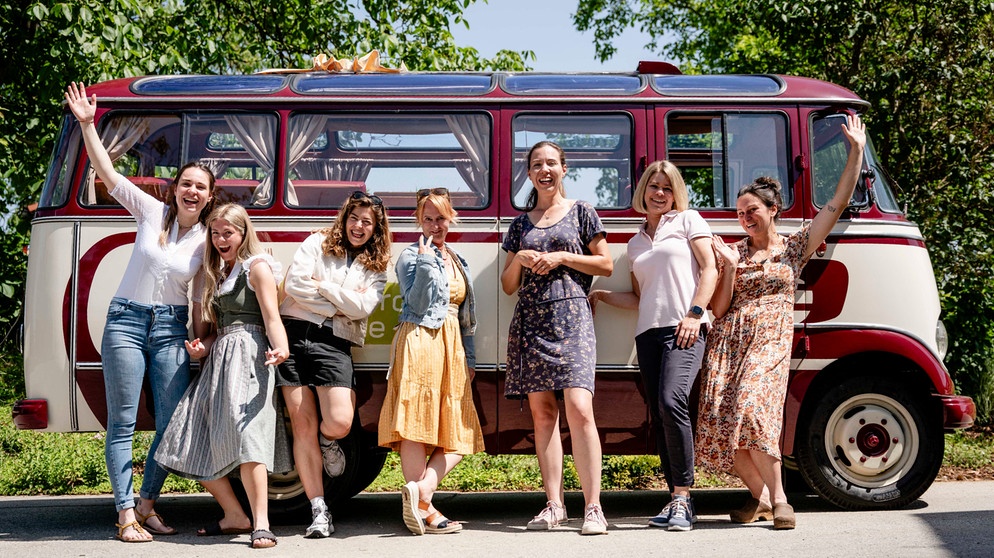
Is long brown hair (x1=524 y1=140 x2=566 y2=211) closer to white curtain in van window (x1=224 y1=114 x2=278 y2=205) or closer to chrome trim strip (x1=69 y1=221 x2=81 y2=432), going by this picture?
white curtain in van window (x1=224 y1=114 x2=278 y2=205)

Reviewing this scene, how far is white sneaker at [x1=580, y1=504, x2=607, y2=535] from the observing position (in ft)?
20.4

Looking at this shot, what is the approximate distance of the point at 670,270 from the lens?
21.1 ft

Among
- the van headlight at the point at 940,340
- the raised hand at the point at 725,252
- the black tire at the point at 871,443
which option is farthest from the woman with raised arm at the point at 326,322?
the van headlight at the point at 940,340

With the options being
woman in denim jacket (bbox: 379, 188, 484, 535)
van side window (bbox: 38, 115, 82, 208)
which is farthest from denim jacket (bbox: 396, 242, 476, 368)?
van side window (bbox: 38, 115, 82, 208)

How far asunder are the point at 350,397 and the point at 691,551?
223 cm

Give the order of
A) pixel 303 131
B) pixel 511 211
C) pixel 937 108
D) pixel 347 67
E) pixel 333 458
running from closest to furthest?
pixel 333 458, pixel 511 211, pixel 303 131, pixel 347 67, pixel 937 108

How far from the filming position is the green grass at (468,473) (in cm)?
903

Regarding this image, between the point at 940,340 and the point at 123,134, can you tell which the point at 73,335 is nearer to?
the point at 123,134

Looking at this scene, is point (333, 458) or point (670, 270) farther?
point (333, 458)

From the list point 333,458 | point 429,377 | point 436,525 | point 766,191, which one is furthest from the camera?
point 333,458

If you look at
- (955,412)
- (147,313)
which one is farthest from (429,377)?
(955,412)

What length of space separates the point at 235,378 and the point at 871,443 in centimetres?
416

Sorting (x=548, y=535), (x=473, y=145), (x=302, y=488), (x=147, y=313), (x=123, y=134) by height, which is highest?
(x=123, y=134)

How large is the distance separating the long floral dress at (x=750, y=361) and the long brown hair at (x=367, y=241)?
2172mm
